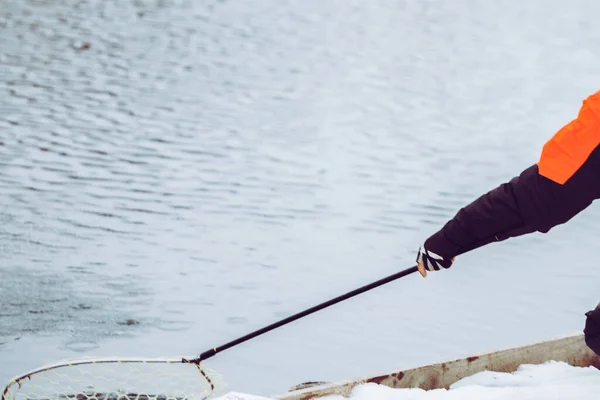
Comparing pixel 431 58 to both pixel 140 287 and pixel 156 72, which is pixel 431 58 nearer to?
pixel 156 72

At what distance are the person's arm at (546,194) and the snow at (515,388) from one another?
0.76 m

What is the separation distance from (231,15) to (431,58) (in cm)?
612

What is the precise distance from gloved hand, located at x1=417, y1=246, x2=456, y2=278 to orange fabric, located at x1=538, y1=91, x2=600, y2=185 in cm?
59

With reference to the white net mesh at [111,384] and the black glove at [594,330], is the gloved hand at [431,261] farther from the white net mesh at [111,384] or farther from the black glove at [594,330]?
the white net mesh at [111,384]

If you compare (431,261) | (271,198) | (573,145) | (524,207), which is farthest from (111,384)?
(271,198)

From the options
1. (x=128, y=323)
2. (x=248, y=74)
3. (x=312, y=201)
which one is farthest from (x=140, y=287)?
(x=248, y=74)

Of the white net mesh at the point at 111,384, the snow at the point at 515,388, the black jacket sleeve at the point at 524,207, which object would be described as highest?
the black jacket sleeve at the point at 524,207

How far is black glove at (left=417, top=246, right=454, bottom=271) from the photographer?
3.25 metres

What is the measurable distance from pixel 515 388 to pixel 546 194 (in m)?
1.12

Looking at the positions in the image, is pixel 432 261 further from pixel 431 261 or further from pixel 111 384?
pixel 111 384

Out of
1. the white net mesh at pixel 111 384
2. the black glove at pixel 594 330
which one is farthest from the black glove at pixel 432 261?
the white net mesh at pixel 111 384

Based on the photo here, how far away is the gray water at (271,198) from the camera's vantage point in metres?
5.42

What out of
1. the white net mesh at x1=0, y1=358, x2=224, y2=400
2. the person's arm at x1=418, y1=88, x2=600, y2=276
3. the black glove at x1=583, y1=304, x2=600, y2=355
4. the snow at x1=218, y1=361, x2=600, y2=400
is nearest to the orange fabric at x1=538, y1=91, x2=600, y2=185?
the person's arm at x1=418, y1=88, x2=600, y2=276

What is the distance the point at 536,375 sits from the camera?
12.5 feet
